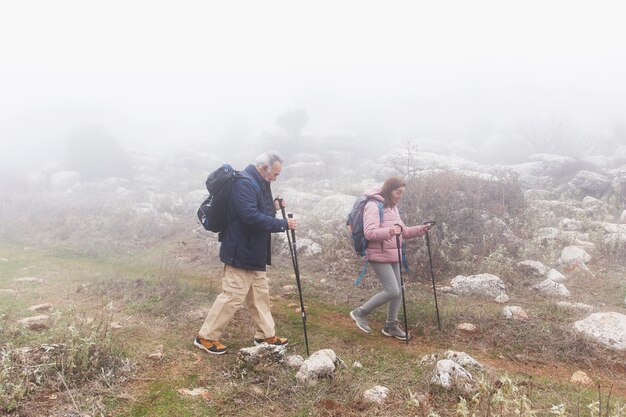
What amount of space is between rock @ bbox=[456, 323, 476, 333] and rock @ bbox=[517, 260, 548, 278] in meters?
2.96

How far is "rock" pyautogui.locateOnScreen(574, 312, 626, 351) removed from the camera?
17.3ft

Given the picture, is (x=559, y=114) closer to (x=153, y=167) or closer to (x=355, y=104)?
(x=355, y=104)

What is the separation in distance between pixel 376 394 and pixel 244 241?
2.22 metres

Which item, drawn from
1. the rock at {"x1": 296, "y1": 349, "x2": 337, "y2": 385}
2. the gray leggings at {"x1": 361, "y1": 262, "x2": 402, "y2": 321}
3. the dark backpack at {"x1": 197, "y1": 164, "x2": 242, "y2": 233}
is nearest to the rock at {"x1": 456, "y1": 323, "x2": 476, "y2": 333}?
the gray leggings at {"x1": 361, "y1": 262, "x2": 402, "y2": 321}

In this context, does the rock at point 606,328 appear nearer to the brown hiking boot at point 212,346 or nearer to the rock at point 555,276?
the rock at point 555,276

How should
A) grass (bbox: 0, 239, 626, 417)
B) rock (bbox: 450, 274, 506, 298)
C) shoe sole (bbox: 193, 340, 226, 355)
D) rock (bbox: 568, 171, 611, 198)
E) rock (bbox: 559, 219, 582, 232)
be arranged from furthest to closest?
rock (bbox: 568, 171, 611, 198), rock (bbox: 559, 219, 582, 232), rock (bbox: 450, 274, 506, 298), shoe sole (bbox: 193, 340, 226, 355), grass (bbox: 0, 239, 626, 417)

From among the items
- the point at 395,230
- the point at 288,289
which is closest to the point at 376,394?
the point at 395,230

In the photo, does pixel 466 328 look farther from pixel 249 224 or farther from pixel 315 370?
pixel 249 224

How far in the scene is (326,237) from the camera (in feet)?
35.4

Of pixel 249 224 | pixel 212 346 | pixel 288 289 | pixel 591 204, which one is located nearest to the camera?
pixel 249 224

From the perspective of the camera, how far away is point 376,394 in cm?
385

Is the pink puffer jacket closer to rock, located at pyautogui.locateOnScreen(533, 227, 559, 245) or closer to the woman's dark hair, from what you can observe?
the woman's dark hair

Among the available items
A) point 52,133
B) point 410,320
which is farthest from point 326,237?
point 52,133

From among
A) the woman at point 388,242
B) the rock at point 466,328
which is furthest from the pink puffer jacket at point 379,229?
the rock at point 466,328
